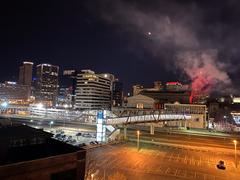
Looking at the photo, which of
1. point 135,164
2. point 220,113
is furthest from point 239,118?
point 135,164

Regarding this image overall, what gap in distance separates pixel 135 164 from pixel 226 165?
813 inches

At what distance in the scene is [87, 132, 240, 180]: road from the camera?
40469mm

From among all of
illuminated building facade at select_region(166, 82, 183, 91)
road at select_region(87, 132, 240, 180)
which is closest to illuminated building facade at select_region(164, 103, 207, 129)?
road at select_region(87, 132, 240, 180)

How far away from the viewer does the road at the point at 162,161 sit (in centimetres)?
4047

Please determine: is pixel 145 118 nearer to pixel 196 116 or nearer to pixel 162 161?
pixel 162 161

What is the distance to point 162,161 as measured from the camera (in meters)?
49.1

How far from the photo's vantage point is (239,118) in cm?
12150

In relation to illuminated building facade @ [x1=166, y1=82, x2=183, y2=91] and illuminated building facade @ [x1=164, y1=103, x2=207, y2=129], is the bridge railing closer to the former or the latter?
illuminated building facade @ [x1=164, y1=103, x2=207, y2=129]

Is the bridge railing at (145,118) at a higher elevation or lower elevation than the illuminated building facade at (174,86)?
lower

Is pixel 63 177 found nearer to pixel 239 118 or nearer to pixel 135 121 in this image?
pixel 135 121

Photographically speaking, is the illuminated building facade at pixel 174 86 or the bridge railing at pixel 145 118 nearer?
the bridge railing at pixel 145 118

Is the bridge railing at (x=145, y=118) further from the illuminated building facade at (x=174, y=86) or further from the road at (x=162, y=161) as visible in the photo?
the illuminated building facade at (x=174, y=86)

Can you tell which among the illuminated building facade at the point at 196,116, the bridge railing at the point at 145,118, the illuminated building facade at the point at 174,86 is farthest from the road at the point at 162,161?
the illuminated building facade at the point at 174,86

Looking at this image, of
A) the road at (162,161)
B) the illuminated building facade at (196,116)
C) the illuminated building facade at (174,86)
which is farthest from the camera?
the illuminated building facade at (174,86)
